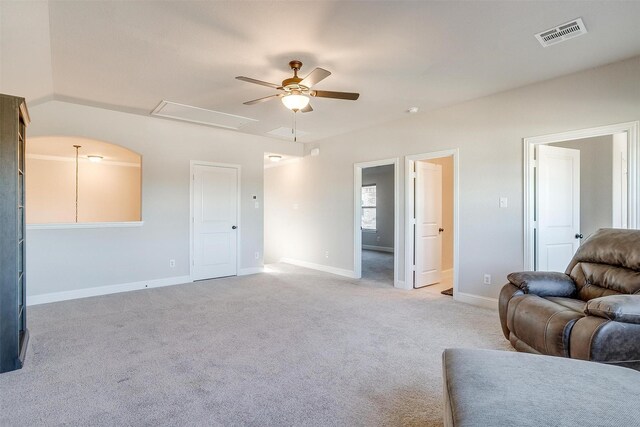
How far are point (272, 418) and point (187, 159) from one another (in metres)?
4.47

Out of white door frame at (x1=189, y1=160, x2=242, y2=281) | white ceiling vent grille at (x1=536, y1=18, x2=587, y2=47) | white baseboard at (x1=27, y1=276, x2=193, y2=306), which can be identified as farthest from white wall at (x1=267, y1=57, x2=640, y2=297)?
white baseboard at (x1=27, y1=276, x2=193, y2=306)

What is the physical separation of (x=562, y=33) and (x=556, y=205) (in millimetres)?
2110

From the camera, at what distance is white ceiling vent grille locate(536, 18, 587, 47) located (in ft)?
8.23

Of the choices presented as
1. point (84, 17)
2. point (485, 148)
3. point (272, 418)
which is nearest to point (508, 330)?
point (272, 418)

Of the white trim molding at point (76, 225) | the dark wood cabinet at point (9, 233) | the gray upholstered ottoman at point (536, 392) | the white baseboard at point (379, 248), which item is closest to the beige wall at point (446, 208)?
the white baseboard at point (379, 248)

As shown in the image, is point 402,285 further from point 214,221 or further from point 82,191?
point 82,191

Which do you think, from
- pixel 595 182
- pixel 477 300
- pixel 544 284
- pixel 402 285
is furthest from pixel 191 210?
pixel 595 182

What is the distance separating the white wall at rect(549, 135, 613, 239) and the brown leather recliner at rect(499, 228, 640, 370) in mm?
1857

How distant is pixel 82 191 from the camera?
7.62m

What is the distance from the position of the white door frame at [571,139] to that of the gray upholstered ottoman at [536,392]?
2473 millimetres

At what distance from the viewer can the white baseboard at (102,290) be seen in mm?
4164

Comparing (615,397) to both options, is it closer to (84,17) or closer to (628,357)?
(628,357)

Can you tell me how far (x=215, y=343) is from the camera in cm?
291

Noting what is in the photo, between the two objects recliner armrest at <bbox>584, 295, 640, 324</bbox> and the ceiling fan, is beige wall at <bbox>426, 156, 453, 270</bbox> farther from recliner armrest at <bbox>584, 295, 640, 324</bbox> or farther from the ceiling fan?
recliner armrest at <bbox>584, 295, 640, 324</bbox>
